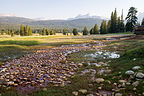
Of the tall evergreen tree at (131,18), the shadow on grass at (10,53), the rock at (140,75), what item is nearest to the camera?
the rock at (140,75)

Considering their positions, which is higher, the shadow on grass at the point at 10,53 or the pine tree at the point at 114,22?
the pine tree at the point at 114,22

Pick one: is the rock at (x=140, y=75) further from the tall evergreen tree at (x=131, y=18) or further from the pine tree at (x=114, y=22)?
the pine tree at (x=114, y=22)

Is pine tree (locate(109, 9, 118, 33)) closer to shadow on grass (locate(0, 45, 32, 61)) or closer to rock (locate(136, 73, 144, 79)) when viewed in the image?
shadow on grass (locate(0, 45, 32, 61))

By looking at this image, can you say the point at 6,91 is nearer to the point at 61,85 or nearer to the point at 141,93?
the point at 61,85

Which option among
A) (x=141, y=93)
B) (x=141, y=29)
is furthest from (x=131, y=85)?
(x=141, y=29)

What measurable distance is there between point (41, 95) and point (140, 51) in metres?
9.31

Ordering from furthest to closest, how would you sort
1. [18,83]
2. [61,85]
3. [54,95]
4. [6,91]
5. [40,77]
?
[40,77] → [18,83] → [61,85] → [6,91] → [54,95]

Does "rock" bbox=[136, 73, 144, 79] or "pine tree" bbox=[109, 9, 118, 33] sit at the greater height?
"pine tree" bbox=[109, 9, 118, 33]

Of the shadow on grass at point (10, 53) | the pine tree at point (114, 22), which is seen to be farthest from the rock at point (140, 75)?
the pine tree at point (114, 22)

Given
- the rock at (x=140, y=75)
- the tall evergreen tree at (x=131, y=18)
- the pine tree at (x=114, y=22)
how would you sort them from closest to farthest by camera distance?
the rock at (x=140, y=75)
the tall evergreen tree at (x=131, y=18)
the pine tree at (x=114, y=22)

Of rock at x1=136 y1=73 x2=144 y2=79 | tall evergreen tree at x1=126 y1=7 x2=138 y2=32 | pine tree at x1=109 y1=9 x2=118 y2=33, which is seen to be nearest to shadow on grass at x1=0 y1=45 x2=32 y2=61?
rock at x1=136 y1=73 x2=144 y2=79

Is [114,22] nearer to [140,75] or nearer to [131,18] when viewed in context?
[131,18]

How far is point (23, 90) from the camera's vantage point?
6.42 metres

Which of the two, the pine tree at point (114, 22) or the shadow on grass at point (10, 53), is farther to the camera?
the pine tree at point (114, 22)
